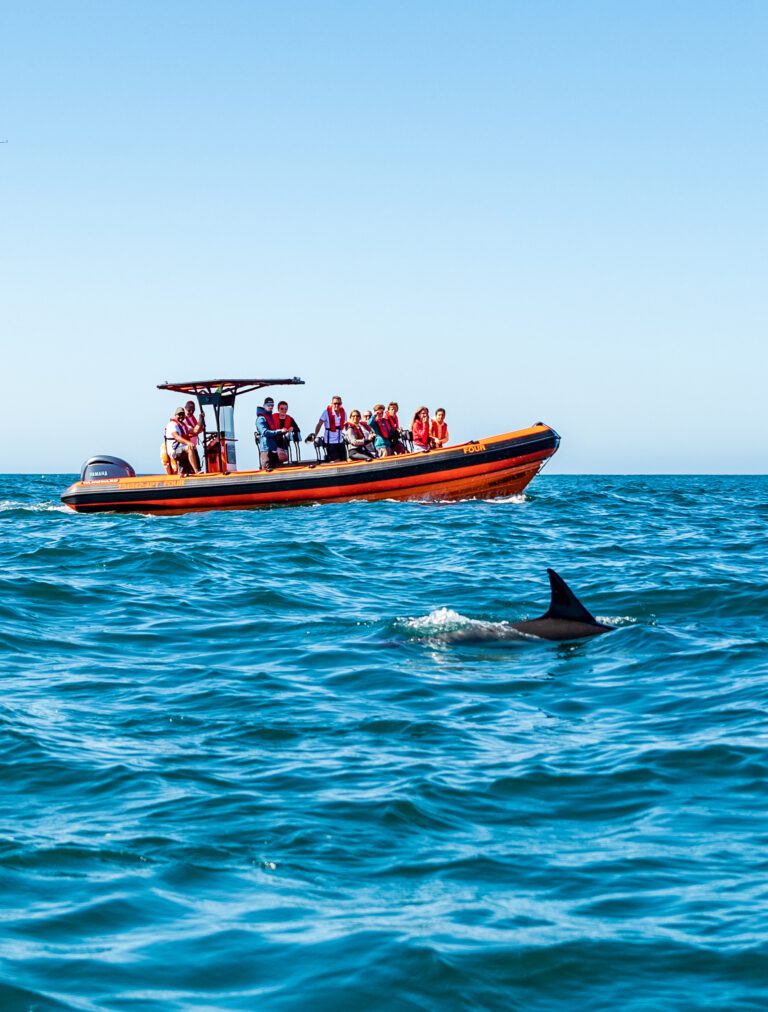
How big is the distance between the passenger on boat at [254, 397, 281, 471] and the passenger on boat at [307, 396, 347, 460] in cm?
104

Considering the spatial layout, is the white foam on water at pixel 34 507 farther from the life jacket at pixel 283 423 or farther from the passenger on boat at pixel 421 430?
the passenger on boat at pixel 421 430

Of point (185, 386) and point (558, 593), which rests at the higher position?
point (185, 386)

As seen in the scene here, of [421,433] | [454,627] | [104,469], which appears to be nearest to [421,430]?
[421,433]

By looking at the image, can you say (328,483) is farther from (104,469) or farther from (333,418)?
(104,469)

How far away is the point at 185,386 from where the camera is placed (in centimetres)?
2708

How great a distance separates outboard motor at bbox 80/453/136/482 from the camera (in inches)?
1128

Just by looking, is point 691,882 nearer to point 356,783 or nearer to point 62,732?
point 356,783

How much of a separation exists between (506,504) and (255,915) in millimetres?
24058

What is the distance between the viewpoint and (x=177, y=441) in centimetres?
2762

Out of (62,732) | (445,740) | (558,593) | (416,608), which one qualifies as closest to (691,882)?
(445,740)

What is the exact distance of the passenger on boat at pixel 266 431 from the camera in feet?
90.8

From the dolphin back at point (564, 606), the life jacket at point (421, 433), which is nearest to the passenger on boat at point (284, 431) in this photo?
the life jacket at point (421, 433)

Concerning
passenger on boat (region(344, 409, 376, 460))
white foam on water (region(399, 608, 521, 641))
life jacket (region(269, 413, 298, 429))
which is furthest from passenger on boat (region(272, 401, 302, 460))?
white foam on water (region(399, 608, 521, 641))

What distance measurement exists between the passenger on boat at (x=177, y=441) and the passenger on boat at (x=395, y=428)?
5.23 meters
